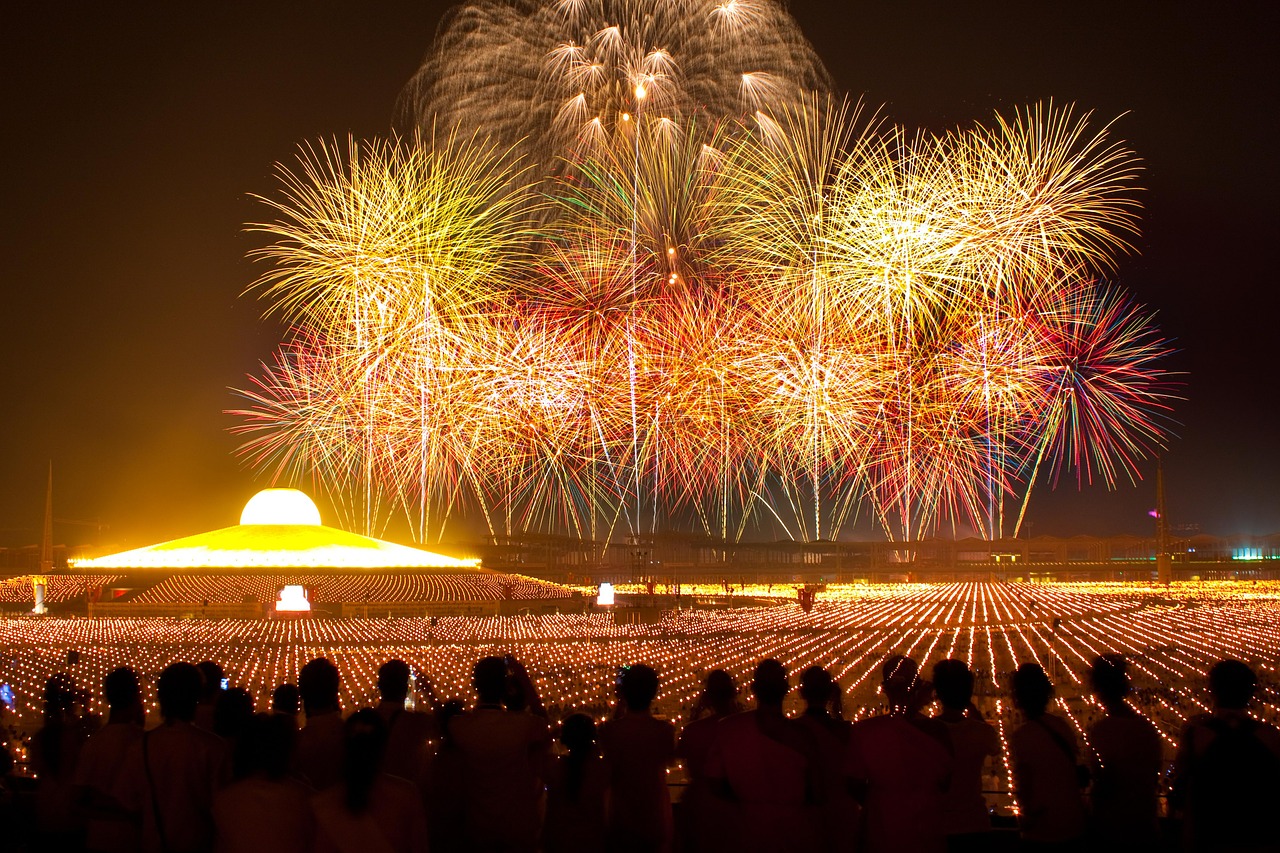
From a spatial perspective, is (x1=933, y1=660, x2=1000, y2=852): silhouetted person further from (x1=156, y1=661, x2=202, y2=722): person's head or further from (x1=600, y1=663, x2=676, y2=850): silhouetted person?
(x1=156, y1=661, x2=202, y2=722): person's head

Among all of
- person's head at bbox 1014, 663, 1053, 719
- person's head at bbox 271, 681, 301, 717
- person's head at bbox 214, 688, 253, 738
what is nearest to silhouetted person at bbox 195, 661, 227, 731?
person's head at bbox 271, 681, 301, 717

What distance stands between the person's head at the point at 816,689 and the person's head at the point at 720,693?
40 cm

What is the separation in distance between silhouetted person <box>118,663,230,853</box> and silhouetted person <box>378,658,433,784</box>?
1.00 m

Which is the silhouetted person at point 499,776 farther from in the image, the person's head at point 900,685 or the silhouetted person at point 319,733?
the person's head at point 900,685

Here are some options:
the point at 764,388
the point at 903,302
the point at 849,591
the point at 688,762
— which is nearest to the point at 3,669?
the point at 764,388

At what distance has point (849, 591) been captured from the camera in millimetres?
66500

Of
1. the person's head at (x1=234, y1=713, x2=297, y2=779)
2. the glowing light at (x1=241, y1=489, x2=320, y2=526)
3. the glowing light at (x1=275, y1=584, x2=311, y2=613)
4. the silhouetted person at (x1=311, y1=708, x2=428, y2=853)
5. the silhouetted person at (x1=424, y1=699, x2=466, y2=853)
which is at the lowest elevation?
the glowing light at (x1=275, y1=584, x2=311, y2=613)

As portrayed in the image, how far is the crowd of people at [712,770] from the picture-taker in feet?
18.4

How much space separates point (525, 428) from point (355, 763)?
2685 cm

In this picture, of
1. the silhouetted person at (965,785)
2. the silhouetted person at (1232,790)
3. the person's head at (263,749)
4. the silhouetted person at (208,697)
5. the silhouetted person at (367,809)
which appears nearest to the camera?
the silhouetted person at (367,809)

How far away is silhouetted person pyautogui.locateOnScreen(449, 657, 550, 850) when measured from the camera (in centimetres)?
603

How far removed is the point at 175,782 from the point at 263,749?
1150mm

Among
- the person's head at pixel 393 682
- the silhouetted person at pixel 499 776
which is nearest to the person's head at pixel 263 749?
the silhouetted person at pixel 499 776

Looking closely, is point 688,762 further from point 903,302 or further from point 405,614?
point 405,614
